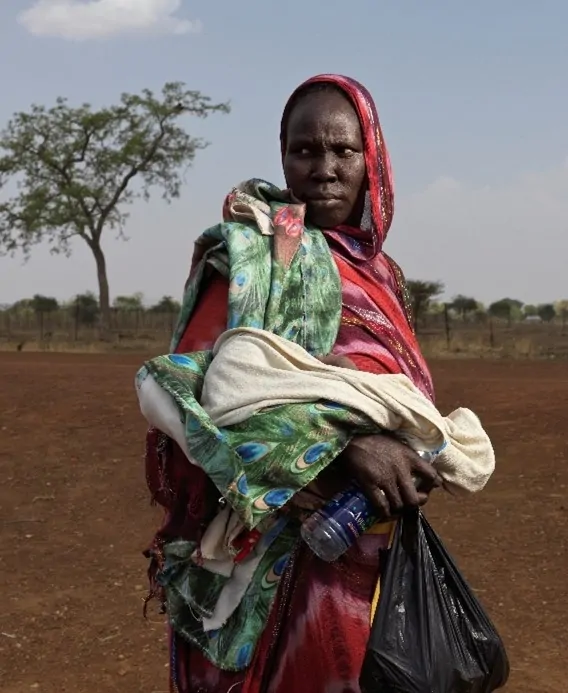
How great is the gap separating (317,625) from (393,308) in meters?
0.63

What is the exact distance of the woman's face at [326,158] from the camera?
183 centimetres

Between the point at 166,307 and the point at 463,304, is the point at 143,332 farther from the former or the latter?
the point at 463,304

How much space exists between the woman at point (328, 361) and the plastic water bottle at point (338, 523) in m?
0.02

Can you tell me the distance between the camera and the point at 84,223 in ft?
86.4

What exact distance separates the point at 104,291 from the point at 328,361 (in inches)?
999

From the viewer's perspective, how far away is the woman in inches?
63.9

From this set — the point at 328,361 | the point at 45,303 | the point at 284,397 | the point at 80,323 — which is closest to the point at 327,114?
the point at 328,361

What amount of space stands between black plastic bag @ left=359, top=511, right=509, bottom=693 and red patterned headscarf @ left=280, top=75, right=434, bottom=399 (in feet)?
1.00

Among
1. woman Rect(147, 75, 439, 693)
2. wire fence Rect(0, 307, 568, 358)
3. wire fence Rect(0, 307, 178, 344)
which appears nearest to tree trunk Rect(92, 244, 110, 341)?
wire fence Rect(0, 307, 568, 358)

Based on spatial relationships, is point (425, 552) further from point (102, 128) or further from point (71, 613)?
point (102, 128)

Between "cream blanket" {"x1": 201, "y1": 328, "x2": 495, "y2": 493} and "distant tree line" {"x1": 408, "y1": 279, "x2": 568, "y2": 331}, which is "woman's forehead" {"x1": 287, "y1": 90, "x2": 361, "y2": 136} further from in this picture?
"distant tree line" {"x1": 408, "y1": 279, "x2": 568, "y2": 331}

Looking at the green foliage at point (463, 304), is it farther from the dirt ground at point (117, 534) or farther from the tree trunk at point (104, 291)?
the dirt ground at point (117, 534)

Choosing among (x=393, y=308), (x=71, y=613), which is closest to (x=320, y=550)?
(x=393, y=308)

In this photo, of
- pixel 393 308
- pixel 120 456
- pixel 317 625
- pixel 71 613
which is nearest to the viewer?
pixel 317 625
